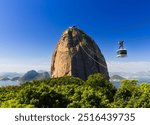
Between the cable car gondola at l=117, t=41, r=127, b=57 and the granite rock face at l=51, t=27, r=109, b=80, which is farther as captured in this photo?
the granite rock face at l=51, t=27, r=109, b=80

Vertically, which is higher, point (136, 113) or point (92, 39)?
point (92, 39)

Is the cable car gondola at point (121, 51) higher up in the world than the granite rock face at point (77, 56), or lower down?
lower down

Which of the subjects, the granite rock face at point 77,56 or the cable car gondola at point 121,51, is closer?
the cable car gondola at point 121,51

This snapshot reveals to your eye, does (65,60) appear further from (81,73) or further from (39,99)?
(39,99)

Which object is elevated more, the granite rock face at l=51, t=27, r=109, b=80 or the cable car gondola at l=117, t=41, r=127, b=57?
the granite rock face at l=51, t=27, r=109, b=80

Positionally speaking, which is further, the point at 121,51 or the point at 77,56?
the point at 77,56

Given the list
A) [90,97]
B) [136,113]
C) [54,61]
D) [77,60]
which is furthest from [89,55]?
[136,113]

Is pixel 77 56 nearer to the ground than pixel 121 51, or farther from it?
farther from it

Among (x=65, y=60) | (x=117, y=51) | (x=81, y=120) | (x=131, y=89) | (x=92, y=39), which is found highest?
(x=92, y=39)
